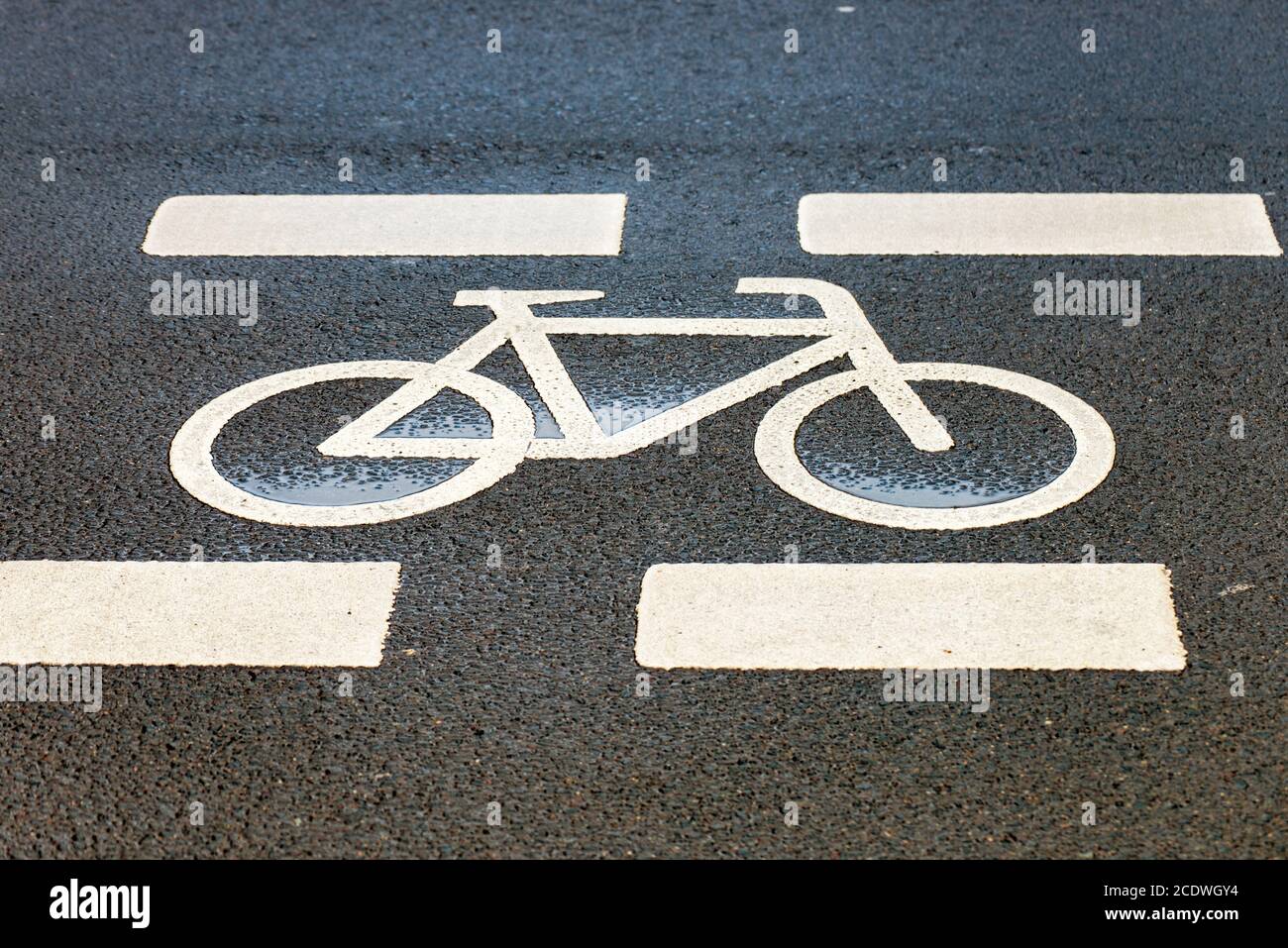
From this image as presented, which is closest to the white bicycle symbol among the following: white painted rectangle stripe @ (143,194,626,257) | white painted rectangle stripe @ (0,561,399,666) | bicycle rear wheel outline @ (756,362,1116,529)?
bicycle rear wheel outline @ (756,362,1116,529)

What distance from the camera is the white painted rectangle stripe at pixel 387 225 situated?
21.7 feet

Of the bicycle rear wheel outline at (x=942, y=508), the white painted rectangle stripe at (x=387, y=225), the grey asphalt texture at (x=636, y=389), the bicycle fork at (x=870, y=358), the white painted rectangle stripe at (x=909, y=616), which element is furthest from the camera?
the white painted rectangle stripe at (x=387, y=225)

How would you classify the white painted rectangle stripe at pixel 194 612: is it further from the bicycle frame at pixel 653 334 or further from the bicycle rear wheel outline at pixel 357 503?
the bicycle frame at pixel 653 334

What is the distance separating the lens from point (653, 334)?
5910 mm

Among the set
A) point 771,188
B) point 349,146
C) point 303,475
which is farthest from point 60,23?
point 303,475

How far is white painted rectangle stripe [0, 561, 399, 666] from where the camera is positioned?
4.26m

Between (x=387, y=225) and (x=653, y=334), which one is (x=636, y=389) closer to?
(x=653, y=334)

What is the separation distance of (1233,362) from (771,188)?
222cm

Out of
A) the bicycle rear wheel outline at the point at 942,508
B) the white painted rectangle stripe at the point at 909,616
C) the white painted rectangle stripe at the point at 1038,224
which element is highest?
the white painted rectangle stripe at the point at 1038,224

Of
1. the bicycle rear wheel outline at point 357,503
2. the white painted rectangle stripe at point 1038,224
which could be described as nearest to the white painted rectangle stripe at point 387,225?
the white painted rectangle stripe at point 1038,224

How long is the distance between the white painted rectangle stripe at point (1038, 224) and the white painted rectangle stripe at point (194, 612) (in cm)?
282

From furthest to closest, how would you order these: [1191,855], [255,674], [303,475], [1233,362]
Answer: [1233,362] < [303,475] < [255,674] < [1191,855]

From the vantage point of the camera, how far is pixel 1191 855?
11.6 feet

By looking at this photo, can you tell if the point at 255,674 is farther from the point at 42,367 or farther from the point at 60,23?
the point at 60,23
